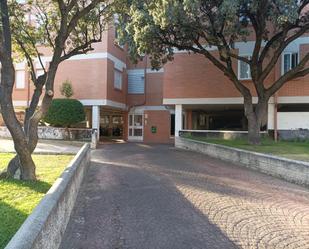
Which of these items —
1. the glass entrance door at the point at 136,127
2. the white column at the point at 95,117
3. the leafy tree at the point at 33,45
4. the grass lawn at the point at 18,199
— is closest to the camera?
the grass lawn at the point at 18,199

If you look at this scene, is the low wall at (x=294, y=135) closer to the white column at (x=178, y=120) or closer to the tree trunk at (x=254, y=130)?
the tree trunk at (x=254, y=130)

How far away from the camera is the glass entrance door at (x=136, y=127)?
32625 mm

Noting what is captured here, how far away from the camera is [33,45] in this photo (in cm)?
1432

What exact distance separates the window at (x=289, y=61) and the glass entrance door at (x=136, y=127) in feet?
43.3

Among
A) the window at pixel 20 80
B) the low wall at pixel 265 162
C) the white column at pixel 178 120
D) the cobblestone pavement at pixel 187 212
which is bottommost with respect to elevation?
the cobblestone pavement at pixel 187 212

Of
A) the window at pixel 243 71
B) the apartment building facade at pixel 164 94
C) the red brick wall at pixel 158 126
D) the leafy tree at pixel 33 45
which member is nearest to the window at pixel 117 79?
the apartment building facade at pixel 164 94

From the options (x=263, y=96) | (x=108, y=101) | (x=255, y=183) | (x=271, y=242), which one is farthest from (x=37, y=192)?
(x=108, y=101)

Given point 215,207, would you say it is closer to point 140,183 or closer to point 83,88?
point 140,183

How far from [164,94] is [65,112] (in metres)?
6.00

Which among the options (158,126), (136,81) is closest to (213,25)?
(158,126)

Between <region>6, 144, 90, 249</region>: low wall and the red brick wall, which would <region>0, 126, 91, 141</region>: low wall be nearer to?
the red brick wall

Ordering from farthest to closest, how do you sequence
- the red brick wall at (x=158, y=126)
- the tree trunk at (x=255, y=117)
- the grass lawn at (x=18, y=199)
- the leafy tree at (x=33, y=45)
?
the red brick wall at (x=158, y=126), the tree trunk at (x=255, y=117), the leafy tree at (x=33, y=45), the grass lawn at (x=18, y=199)

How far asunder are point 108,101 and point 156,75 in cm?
644

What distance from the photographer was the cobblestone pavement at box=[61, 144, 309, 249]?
6.08 metres
